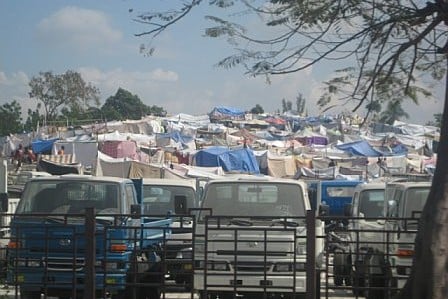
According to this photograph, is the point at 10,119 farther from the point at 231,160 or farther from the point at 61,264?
the point at 61,264

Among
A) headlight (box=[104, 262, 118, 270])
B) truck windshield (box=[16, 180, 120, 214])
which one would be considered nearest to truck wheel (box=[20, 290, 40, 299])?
truck windshield (box=[16, 180, 120, 214])

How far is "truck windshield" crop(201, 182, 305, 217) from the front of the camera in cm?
1201

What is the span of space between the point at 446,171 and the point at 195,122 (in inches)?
2557

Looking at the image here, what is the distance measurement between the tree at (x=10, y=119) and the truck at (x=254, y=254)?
76646 millimetres

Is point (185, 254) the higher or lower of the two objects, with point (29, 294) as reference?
higher

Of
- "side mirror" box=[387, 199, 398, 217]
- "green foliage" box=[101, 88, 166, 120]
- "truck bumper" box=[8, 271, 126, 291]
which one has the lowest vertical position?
"truck bumper" box=[8, 271, 126, 291]

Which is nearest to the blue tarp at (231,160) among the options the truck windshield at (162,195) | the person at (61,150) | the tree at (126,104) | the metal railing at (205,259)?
the person at (61,150)

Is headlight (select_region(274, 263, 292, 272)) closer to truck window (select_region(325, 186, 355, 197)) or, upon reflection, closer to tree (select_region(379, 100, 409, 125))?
tree (select_region(379, 100, 409, 125))

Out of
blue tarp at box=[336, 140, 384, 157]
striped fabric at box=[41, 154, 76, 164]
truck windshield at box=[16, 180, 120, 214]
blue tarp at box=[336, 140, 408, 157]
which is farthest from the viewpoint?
blue tarp at box=[336, 140, 384, 157]

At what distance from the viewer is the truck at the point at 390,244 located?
10.0 m

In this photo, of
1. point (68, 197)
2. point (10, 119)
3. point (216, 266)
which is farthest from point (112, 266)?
point (10, 119)

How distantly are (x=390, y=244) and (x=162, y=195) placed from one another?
280 inches

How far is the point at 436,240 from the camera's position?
8211mm

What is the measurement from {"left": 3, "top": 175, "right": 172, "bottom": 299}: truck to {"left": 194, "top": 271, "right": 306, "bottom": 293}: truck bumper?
0.69m
